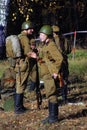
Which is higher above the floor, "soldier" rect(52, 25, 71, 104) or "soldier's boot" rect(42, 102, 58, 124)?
"soldier" rect(52, 25, 71, 104)

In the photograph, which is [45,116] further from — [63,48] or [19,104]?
[63,48]

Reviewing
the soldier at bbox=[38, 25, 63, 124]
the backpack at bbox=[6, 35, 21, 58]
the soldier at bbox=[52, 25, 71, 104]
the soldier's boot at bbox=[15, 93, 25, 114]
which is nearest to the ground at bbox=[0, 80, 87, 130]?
the soldier's boot at bbox=[15, 93, 25, 114]

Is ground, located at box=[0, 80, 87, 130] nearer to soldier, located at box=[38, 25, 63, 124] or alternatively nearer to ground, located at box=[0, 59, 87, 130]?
ground, located at box=[0, 59, 87, 130]

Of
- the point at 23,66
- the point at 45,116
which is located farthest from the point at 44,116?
the point at 23,66

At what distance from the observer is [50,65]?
10.1 meters

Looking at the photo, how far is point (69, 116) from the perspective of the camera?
36.4 ft

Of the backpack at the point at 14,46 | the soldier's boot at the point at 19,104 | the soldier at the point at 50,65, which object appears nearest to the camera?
the soldier at the point at 50,65

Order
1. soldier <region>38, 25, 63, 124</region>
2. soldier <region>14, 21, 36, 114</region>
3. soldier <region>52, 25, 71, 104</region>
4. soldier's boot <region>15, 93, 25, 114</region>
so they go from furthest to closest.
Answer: soldier <region>52, 25, 71, 104</region>
soldier's boot <region>15, 93, 25, 114</region>
soldier <region>14, 21, 36, 114</region>
soldier <region>38, 25, 63, 124</region>

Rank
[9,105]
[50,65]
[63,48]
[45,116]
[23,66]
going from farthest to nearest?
[63,48] < [9,105] < [23,66] < [45,116] < [50,65]

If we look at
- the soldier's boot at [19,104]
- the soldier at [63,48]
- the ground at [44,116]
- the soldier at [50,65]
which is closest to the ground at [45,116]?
the ground at [44,116]

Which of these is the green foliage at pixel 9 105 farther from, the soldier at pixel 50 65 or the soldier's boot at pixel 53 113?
the soldier at pixel 50 65

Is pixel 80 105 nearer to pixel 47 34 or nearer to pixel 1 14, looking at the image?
pixel 47 34

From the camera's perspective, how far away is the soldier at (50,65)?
10.1 metres

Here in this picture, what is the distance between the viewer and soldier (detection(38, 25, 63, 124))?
396 inches
